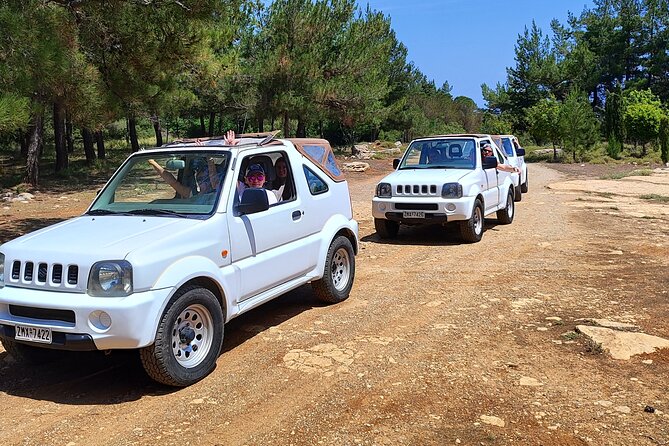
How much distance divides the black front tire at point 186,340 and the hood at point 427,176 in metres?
6.19

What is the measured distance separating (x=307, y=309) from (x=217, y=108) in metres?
23.8

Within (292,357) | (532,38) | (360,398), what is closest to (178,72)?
(292,357)

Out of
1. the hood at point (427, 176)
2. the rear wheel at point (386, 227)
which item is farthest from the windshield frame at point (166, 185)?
the rear wheel at point (386, 227)

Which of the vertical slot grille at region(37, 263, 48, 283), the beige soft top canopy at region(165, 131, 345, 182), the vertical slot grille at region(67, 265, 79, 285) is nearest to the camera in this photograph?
the vertical slot grille at region(67, 265, 79, 285)

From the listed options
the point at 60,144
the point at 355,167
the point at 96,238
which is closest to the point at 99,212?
the point at 96,238

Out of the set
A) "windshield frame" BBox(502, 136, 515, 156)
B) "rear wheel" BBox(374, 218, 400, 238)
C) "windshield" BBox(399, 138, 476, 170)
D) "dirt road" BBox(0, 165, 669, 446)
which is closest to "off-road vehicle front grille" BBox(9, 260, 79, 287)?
"dirt road" BBox(0, 165, 669, 446)

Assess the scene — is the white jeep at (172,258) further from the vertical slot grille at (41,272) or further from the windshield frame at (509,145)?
the windshield frame at (509,145)

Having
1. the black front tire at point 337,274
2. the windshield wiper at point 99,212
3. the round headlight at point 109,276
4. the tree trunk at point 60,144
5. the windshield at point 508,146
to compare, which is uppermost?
the tree trunk at point 60,144

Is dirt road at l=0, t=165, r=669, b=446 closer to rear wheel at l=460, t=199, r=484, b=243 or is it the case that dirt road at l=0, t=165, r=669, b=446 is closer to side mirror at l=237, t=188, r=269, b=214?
side mirror at l=237, t=188, r=269, b=214

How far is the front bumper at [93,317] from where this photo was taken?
13.0 feet

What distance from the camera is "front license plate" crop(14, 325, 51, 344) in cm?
407

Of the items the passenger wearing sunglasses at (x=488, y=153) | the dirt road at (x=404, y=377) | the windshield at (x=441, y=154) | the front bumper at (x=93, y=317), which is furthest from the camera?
the passenger wearing sunglasses at (x=488, y=153)

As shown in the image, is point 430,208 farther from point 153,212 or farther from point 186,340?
point 186,340

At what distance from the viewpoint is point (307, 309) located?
639cm
